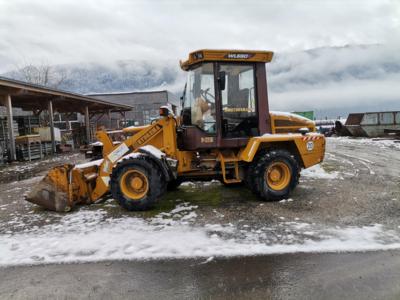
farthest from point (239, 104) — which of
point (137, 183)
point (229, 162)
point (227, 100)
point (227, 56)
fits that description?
point (137, 183)

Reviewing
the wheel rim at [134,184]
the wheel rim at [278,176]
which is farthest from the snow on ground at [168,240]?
the wheel rim at [278,176]

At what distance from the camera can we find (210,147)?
623cm

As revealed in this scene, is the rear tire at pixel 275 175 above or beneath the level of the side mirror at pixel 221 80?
beneath

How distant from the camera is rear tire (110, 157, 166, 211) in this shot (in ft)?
18.5

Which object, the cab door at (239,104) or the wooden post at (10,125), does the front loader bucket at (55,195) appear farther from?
the wooden post at (10,125)

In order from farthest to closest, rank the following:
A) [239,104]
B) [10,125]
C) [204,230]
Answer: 1. [10,125]
2. [239,104]
3. [204,230]

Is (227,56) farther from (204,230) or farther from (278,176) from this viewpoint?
(204,230)

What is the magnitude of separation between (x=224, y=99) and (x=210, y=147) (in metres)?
0.91

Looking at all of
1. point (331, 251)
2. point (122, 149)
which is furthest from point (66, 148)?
point (331, 251)

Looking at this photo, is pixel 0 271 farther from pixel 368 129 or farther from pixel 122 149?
pixel 368 129

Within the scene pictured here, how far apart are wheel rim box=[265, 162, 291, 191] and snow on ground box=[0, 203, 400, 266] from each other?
1387 millimetres

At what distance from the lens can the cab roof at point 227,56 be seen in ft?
19.6

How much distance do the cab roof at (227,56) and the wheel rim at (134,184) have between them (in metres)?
2.25

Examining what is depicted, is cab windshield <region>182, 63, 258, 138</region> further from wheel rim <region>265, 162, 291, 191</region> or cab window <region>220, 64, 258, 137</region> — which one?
wheel rim <region>265, 162, 291, 191</region>
